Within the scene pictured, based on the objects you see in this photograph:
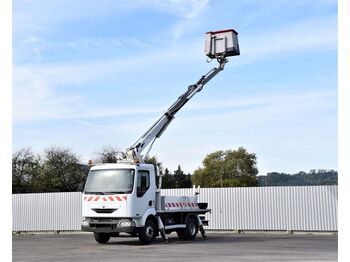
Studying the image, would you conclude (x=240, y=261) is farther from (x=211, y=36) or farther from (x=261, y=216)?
(x=261, y=216)

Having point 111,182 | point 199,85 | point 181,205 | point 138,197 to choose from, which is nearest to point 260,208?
point 181,205

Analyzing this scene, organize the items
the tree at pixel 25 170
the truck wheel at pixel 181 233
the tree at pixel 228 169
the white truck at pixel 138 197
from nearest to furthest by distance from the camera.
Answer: the white truck at pixel 138 197
the truck wheel at pixel 181 233
the tree at pixel 25 170
the tree at pixel 228 169

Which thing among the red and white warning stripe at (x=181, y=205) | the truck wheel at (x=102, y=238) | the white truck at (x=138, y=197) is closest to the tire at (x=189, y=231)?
the white truck at (x=138, y=197)

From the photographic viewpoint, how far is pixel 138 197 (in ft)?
50.1

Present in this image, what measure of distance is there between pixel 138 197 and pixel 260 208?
8720mm

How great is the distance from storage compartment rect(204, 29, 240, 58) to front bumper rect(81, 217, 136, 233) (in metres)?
6.24

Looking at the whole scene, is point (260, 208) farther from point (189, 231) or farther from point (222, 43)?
point (222, 43)

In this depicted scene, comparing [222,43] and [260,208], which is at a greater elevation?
[222,43]

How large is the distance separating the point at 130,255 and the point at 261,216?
11.1 meters

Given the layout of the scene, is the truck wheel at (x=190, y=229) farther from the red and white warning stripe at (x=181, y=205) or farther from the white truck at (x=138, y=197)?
the red and white warning stripe at (x=181, y=205)

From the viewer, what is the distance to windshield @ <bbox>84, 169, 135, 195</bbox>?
49.9ft

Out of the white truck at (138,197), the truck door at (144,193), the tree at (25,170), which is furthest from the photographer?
the tree at (25,170)

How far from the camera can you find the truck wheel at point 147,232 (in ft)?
50.5

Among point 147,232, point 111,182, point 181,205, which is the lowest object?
point 147,232
